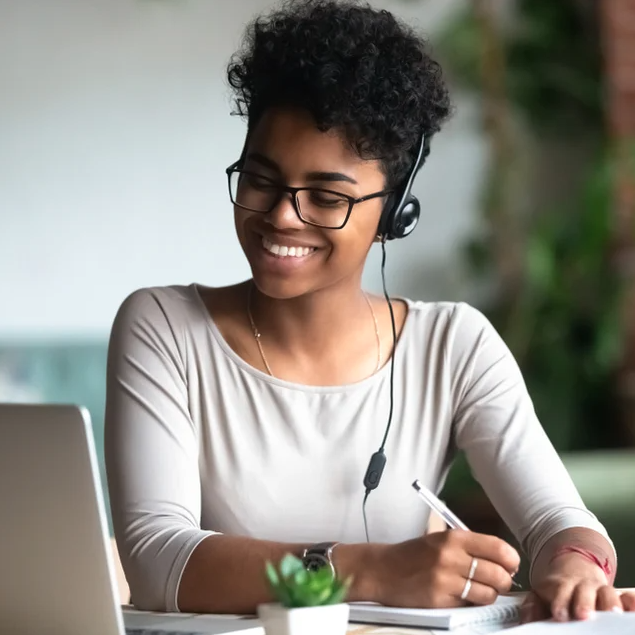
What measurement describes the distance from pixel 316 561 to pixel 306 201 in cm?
46

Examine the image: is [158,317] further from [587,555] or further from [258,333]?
[587,555]

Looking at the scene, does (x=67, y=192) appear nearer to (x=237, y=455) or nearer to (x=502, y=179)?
(x=502, y=179)

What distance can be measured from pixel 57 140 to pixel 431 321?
A: 187 centimetres

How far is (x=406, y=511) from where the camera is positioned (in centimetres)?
154

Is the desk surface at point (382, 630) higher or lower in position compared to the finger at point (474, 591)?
lower

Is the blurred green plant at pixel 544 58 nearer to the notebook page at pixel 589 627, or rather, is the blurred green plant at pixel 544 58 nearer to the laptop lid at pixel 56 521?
the notebook page at pixel 589 627

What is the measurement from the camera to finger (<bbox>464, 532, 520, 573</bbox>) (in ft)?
3.81

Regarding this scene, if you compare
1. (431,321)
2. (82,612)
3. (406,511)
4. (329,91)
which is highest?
(329,91)

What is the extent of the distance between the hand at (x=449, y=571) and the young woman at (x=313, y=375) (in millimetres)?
102

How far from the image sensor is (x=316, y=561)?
119 centimetres

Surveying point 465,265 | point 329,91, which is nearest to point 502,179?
point 465,265

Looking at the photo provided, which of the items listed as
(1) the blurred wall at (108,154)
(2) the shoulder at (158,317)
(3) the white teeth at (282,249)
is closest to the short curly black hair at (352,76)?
(3) the white teeth at (282,249)

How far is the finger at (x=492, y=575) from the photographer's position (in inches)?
45.7

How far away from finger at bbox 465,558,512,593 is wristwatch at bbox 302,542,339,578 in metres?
0.15
